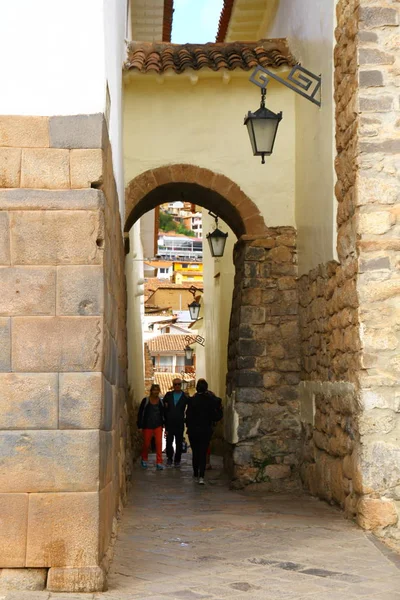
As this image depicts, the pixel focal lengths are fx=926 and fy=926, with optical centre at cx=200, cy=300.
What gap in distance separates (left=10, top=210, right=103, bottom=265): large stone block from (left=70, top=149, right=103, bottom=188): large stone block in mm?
180

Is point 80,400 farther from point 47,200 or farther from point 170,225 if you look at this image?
point 170,225

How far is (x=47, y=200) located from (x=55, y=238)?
21 centimetres

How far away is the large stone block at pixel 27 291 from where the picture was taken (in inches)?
189

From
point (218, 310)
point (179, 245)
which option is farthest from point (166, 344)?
point (179, 245)

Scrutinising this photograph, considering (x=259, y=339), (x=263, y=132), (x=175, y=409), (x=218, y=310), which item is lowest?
(x=175, y=409)

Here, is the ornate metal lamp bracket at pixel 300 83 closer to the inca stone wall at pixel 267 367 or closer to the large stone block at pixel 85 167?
the inca stone wall at pixel 267 367

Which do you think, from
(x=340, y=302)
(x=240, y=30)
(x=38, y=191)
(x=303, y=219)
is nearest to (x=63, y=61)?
(x=38, y=191)

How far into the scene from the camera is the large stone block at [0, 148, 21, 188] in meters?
4.94

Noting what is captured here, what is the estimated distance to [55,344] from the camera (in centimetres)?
479

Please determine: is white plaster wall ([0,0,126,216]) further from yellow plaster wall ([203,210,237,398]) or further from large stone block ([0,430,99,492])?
yellow plaster wall ([203,210,237,398])

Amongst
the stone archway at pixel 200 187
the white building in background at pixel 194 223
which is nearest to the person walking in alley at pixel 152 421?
the stone archway at pixel 200 187

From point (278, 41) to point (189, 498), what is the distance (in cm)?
533

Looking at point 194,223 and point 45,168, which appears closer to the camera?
point 45,168

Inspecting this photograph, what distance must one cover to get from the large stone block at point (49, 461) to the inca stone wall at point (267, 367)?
228 inches
